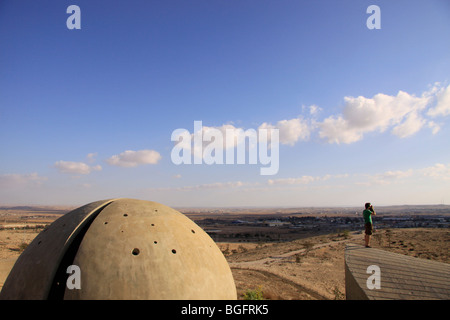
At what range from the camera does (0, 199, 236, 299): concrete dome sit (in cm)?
472

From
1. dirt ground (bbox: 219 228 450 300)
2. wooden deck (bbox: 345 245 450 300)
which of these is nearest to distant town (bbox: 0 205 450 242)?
dirt ground (bbox: 219 228 450 300)

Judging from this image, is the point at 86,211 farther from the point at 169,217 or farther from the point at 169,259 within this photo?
the point at 169,259

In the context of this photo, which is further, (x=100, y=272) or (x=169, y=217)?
(x=169, y=217)

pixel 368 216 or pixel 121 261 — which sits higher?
pixel 121 261

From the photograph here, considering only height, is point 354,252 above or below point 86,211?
below

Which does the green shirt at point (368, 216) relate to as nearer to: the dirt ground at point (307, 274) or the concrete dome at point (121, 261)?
the dirt ground at point (307, 274)

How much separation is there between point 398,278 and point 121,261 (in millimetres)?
8333

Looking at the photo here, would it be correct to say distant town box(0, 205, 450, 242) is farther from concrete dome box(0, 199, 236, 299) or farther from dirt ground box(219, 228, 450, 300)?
concrete dome box(0, 199, 236, 299)

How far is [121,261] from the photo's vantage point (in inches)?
194

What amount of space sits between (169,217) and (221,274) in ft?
6.52

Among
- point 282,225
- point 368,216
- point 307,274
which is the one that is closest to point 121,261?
point 368,216

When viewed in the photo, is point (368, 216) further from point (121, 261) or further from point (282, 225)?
point (282, 225)
